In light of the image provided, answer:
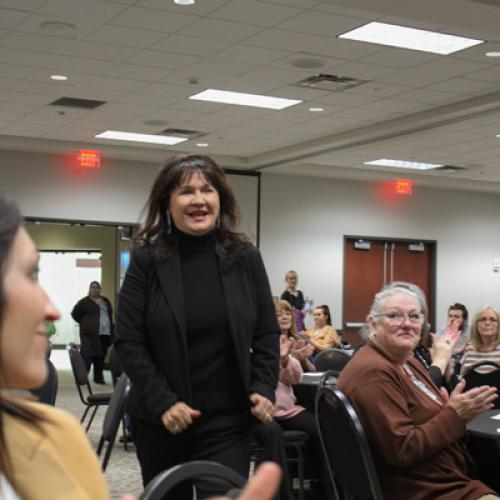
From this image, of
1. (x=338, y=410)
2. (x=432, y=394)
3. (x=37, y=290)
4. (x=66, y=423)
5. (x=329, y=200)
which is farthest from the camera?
(x=329, y=200)

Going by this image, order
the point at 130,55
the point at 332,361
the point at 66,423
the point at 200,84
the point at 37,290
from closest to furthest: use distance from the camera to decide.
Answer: the point at 37,290 → the point at 66,423 → the point at 332,361 → the point at 130,55 → the point at 200,84

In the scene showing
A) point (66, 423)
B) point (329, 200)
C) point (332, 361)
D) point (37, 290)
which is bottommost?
point (332, 361)

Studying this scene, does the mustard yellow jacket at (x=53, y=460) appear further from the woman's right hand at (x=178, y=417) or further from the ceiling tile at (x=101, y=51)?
the ceiling tile at (x=101, y=51)

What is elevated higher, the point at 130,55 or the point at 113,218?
the point at 130,55

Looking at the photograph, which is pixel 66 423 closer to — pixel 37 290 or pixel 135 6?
pixel 37 290

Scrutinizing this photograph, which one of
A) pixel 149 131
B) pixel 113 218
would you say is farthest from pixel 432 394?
pixel 113 218

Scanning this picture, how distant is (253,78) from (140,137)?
449 centimetres

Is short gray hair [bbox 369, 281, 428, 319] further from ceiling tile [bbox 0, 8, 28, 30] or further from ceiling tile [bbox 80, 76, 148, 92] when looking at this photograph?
ceiling tile [bbox 80, 76, 148, 92]

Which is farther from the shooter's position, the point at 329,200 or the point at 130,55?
the point at 329,200

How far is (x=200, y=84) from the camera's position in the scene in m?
10.7

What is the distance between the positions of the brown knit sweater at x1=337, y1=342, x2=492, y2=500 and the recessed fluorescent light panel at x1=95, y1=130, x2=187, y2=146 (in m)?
11.2

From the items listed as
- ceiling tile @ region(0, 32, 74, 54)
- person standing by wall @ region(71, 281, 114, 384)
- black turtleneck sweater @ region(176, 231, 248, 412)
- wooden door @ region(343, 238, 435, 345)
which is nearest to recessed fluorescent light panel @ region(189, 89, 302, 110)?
ceiling tile @ region(0, 32, 74, 54)

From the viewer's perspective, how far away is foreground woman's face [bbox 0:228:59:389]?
0.93 m

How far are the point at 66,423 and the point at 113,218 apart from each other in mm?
14836
